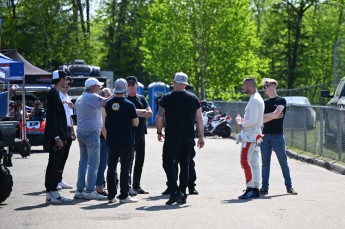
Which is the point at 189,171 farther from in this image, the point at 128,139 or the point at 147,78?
the point at 147,78

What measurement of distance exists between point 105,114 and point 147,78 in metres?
71.2

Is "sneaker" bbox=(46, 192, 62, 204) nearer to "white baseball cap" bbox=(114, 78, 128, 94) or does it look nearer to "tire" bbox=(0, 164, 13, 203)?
"tire" bbox=(0, 164, 13, 203)

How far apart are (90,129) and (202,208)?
8.18ft

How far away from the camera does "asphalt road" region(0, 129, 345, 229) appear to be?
12.5 m

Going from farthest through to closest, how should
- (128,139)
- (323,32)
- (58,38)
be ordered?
1. (323,32)
2. (58,38)
3. (128,139)

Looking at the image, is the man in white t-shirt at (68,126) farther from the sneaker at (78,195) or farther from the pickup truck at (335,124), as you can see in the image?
the pickup truck at (335,124)

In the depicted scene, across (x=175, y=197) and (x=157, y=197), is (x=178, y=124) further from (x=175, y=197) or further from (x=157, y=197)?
(x=157, y=197)

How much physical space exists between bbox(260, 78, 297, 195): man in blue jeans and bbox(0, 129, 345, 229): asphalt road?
27cm

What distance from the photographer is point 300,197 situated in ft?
51.8

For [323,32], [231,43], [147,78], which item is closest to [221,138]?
[231,43]

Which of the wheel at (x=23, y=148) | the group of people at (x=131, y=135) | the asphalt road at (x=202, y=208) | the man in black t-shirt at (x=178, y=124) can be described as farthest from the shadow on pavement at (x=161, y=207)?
the wheel at (x=23, y=148)

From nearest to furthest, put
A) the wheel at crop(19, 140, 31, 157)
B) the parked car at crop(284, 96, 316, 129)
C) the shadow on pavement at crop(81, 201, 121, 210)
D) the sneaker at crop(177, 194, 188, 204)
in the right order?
the shadow on pavement at crop(81, 201, 121, 210), the sneaker at crop(177, 194, 188, 204), the wheel at crop(19, 140, 31, 157), the parked car at crop(284, 96, 316, 129)

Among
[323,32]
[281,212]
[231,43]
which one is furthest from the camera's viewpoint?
[323,32]

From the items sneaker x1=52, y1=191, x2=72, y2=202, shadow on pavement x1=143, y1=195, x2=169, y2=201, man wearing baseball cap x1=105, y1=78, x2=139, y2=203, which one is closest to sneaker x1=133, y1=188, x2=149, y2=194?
shadow on pavement x1=143, y1=195, x2=169, y2=201
